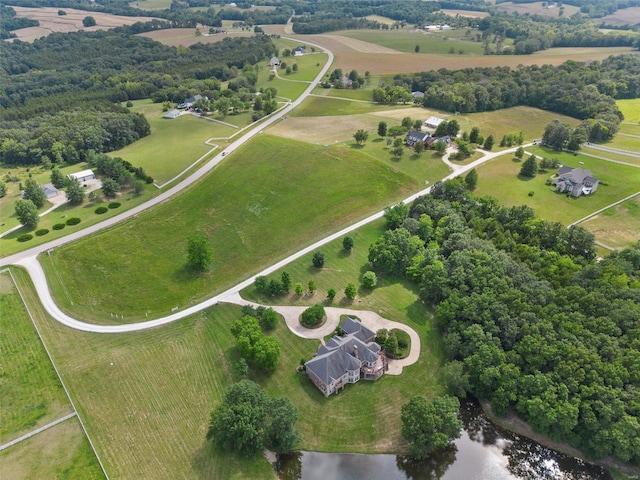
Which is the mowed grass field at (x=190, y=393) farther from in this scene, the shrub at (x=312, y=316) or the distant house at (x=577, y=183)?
the distant house at (x=577, y=183)

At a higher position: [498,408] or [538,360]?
[538,360]

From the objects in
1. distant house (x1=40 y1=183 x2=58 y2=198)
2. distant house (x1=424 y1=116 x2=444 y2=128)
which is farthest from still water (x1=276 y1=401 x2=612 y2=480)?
distant house (x1=424 y1=116 x2=444 y2=128)

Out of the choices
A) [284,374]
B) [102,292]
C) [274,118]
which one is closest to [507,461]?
[284,374]

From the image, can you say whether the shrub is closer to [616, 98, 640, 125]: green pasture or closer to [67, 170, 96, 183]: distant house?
[67, 170, 96, 183]: distant house

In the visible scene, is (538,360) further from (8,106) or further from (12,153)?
(8,106)

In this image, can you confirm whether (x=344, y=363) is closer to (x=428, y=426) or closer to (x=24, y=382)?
(x=428, y=426)

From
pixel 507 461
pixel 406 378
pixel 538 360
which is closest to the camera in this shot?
pixel 507 461
